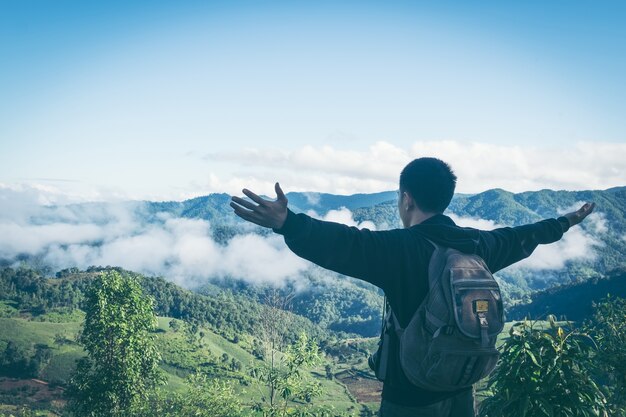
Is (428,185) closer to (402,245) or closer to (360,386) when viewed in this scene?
(402,245)

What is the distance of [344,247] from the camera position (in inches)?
121

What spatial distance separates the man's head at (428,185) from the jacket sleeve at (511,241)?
56 cm

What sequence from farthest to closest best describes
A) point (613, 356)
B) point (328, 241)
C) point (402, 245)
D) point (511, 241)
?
1. point (613, 356)
2. point (511, 241)
3. point (402, 245)
4. point (328, 241)

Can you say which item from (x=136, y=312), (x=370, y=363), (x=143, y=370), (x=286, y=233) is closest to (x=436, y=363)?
(x=370, y=363)

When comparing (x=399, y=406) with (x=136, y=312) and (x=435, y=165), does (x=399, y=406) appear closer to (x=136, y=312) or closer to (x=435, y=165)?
(x=435, y=165)

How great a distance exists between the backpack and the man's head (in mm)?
474

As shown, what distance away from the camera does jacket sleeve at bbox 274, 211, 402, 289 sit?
303cm

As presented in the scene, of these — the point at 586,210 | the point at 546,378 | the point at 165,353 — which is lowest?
the point at 165,353

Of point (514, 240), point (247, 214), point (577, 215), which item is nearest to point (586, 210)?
point (577, 215)

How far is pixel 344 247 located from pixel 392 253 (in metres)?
0.42

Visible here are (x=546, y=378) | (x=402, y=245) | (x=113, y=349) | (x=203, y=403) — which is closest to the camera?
(x=402, y=245)

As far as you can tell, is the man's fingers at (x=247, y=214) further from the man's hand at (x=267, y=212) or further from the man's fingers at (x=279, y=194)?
the man's fingers at (x=279, y=194)

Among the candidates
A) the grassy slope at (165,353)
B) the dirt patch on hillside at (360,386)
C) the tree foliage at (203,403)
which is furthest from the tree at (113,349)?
the dirt patch on hillside at (360,386)

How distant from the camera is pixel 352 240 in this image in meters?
3.08
